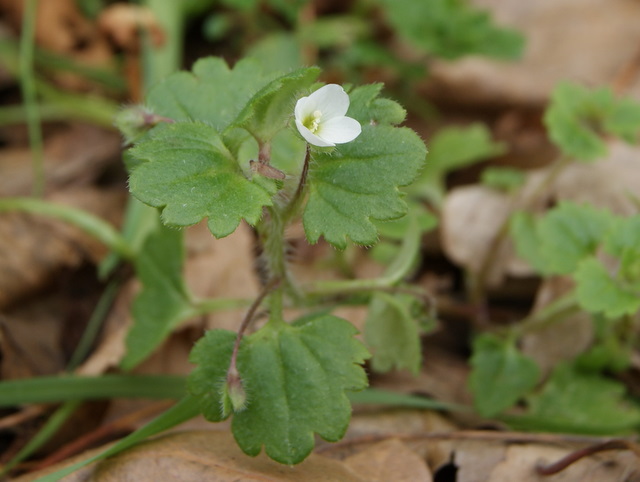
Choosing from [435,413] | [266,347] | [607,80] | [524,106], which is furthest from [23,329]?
[607,80]

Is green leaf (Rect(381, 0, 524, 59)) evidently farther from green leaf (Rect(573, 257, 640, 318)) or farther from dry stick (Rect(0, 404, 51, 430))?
dry stick (Rect(0, 404, 51, 430))

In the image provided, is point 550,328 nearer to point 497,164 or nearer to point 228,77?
point 497,164

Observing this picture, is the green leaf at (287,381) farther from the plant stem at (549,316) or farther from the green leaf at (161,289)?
the plant stem at (549,316)

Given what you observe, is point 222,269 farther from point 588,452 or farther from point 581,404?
point 588,452

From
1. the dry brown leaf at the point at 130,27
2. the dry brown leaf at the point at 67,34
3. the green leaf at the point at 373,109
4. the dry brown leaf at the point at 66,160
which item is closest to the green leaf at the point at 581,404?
the green leaf at the point at 373,109

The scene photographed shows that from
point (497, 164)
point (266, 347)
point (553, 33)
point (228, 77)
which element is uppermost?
point (228, 77)

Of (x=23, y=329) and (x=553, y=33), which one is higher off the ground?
(x=553, y=33)

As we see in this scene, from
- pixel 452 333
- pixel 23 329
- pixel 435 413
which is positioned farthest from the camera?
pixel 452 333
